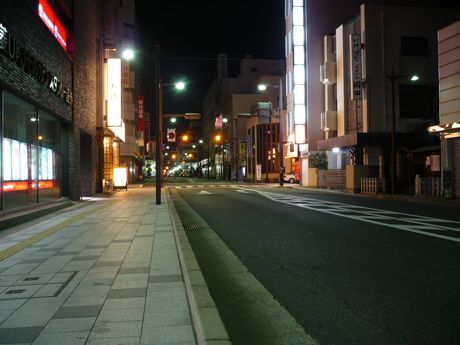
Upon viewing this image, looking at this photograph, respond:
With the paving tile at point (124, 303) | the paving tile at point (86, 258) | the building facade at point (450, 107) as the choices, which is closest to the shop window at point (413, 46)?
the building facade at point (450, 107)

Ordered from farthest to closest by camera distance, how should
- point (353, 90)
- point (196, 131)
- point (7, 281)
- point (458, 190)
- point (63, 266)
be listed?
point (196, 131), point (353, 90), point (458, 190), point (63, 266), point (7, 281)

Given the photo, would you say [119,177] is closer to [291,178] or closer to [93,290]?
[291,178]

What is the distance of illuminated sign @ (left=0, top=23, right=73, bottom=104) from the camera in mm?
11680

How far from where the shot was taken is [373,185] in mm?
29453

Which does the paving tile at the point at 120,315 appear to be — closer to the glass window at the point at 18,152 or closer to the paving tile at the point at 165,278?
the paving tile at the point at 165,278

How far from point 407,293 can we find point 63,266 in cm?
517

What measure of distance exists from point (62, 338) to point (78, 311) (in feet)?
2.62

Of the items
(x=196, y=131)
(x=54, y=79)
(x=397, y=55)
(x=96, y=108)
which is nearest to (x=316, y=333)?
(x=54, y=79)

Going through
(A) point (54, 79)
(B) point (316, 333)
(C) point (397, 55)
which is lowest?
(B) point (316, 333)

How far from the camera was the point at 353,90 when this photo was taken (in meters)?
34.7

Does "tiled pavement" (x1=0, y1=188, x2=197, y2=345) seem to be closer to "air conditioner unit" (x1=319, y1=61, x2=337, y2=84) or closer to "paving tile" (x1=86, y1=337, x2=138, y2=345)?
"paving tile" (x1=86, y1=337, x2=138, y2=345)

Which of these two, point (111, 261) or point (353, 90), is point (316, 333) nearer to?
point (111, 261)

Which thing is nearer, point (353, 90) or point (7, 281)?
point (7, 281)

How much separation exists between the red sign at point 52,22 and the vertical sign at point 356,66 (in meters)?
21.9
